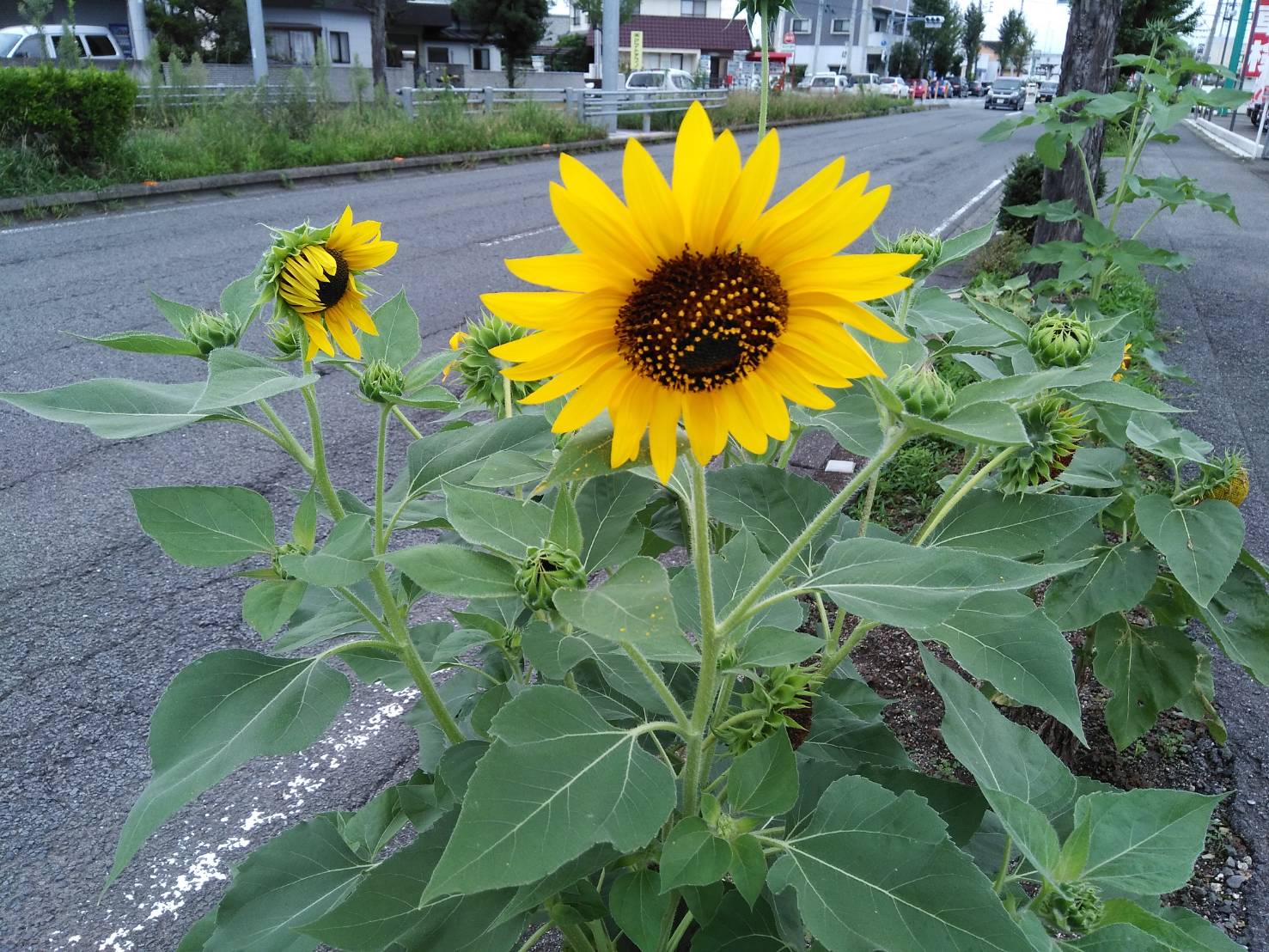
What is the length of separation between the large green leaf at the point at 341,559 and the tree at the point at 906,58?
80496 mm

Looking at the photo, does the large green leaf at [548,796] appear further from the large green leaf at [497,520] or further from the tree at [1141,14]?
the tree at [1141,14]

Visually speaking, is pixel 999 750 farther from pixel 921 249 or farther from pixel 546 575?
pixel 921 249

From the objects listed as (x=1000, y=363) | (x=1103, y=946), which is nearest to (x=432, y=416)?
(x=1000, y=363)

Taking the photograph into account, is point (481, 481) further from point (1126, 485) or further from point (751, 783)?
point (1126, 485)

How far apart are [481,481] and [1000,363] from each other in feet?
3.25

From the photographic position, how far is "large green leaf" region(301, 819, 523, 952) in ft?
3.81

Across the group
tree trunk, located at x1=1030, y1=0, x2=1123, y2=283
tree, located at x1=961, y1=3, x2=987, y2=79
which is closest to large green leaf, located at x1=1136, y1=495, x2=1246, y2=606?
tree trunk, located at x1=1030, y1=0, x2=1123, y2=283

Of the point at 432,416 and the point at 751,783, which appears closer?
the point at 751,783

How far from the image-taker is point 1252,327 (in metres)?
7.16

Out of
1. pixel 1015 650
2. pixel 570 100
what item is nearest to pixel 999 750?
pixel 1015 650

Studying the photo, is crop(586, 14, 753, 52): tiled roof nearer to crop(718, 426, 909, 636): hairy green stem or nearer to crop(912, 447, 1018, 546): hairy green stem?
crop(912, 447, 1018, 546): hairy green stem

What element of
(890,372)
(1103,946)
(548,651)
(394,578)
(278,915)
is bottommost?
(278,915)

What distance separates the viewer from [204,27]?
115ft

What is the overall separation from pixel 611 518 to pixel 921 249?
2.54 ft
